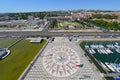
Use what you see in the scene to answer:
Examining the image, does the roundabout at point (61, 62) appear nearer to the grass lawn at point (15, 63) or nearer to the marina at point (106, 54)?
the grass lawn at point (15, 63)

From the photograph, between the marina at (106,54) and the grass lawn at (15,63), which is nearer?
the grass lawn at (15,63)

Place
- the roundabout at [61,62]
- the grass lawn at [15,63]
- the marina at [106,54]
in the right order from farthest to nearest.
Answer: the marina at [106,54], the grass lawn at [15,63], the roundabout at [61,62]

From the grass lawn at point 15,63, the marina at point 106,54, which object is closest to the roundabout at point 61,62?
the grass lawn at point 15,63

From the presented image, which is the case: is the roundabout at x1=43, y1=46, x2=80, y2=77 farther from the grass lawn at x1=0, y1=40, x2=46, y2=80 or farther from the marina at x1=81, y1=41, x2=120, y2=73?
the marina at x1=81, y1=41, x2=120, y2=73

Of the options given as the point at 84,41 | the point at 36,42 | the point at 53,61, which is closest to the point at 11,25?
the point at 36,42

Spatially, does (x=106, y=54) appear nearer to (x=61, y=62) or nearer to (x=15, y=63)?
(x=15, y=63)

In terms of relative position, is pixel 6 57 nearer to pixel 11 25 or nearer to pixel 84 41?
pixel 84 41

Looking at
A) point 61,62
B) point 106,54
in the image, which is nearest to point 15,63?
point 106,54

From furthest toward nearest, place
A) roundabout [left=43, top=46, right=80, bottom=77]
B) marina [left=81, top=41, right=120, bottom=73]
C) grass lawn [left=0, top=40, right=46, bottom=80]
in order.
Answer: marina [left=81, top=41, right=120, bottom=73], grass lawn [left=0, top=40, right=46, bottom=80], roundabout [left=43, top=46, right=80, bottom=77]

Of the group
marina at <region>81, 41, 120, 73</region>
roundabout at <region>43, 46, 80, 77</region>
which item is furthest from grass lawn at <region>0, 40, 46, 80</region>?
roundabout at <region>43, 46, 80, 77</region>
